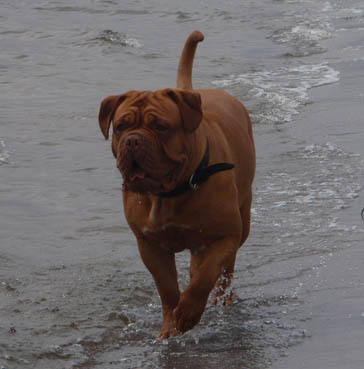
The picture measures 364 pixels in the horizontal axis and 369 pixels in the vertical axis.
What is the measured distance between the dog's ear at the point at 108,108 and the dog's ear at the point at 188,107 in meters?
0.23

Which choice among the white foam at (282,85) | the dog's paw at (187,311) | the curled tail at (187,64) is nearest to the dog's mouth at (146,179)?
the dog's paw at (187,311)

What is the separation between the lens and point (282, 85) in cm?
1241

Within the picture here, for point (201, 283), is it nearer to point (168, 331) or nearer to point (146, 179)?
point (168, 331)

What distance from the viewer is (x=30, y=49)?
585 inches

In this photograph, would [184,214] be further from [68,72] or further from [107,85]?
[68,72]

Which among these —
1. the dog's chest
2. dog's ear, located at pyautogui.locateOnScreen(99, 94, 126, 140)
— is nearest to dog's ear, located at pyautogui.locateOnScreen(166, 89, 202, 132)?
dog's ear, located at pyautogui.locateOnScreen(99, 94, 126, 140)

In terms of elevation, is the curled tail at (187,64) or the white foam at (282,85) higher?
the curled tail at (187,64)

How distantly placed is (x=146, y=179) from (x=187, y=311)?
769 millimetres

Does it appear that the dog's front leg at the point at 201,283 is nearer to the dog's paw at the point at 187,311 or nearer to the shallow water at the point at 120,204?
the dog's paw at the point at 187,311

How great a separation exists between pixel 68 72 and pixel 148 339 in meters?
8.71

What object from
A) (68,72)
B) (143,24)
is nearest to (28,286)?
(68,72)

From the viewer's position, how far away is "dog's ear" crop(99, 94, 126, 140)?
13.8ft

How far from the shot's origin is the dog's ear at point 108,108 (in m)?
4.20

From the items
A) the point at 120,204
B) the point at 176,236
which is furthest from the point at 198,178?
the point at 120,204
